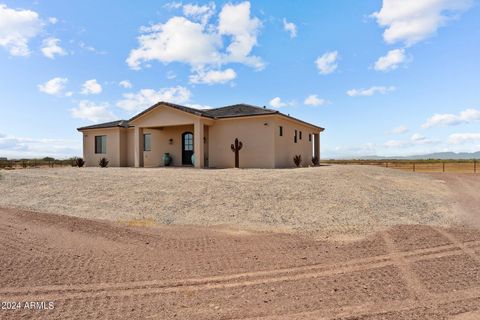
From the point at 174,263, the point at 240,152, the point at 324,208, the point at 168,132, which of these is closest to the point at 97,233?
the point at 174,263

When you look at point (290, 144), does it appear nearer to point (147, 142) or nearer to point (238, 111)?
point (238, 111)

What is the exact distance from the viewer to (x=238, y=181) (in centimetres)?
1276

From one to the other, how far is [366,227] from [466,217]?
12.1 feet

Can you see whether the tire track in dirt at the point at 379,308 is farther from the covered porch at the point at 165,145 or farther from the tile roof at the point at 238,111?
the covered porch at the point at 165,145

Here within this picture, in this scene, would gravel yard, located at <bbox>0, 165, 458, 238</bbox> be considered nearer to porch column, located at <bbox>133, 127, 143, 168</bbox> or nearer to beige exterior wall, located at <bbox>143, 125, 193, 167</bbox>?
porch column, located at <bbox>133, 127, 143, 168</bbox>

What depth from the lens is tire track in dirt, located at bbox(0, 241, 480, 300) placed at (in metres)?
4.11

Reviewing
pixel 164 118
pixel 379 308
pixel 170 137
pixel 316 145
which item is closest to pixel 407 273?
pixel 379 308

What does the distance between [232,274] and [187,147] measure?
17866 mm

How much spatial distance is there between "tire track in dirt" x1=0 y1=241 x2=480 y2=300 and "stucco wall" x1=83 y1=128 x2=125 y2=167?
70.3ft

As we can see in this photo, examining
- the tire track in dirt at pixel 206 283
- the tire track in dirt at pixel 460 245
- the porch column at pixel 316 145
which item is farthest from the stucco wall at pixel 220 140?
the tire track in dirt at pixel 206 283

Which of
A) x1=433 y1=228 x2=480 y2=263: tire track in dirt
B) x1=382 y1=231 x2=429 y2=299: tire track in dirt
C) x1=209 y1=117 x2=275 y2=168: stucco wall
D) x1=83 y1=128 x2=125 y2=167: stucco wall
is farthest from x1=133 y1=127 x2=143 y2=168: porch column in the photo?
x1=433 y1=228 x2=480 y2=263: tire track in dirt

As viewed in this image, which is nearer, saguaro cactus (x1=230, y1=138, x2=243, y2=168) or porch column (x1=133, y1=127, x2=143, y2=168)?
saguaro cactus (x1=230, y1=138, x2=243, y2=168)

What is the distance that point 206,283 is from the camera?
4.50m

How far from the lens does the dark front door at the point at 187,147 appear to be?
21938 millimetres
